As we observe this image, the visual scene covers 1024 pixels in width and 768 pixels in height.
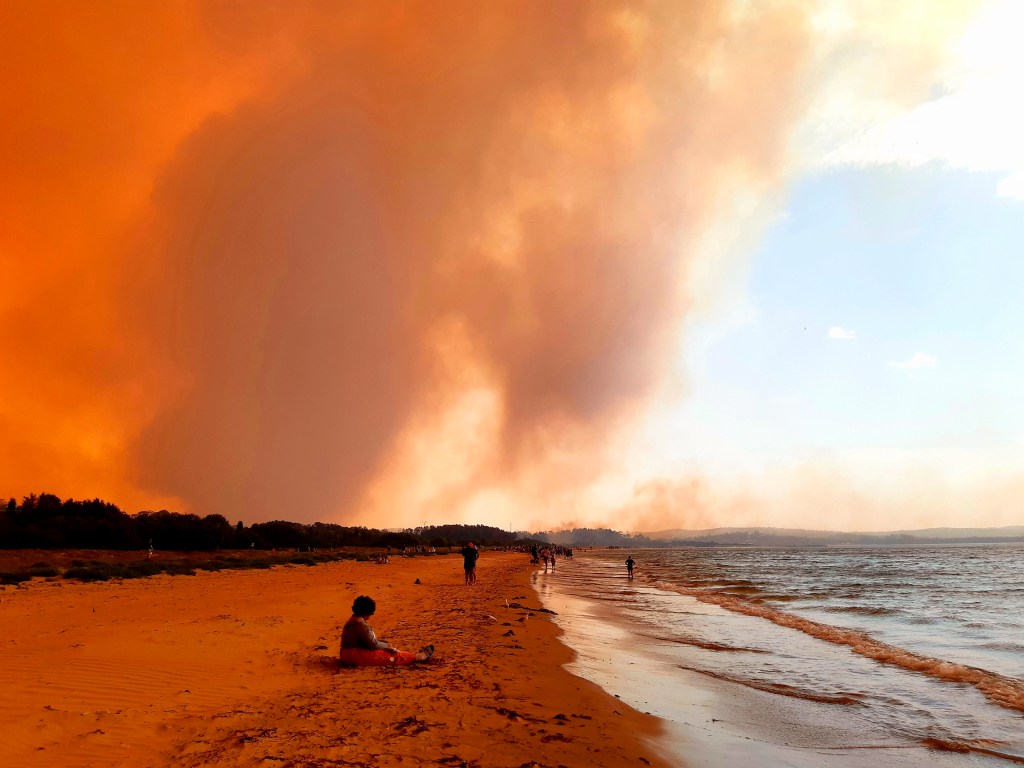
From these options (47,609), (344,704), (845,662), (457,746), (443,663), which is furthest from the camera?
(47,609)

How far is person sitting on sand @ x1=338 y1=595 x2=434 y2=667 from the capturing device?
32.3 feet

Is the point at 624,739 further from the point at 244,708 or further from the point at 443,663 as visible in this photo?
the point at 244,708

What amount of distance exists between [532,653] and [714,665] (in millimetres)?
4272

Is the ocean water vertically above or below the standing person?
below

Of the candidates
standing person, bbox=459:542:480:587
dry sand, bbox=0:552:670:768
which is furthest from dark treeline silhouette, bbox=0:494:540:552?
dry sand, bbox=0:552:670:768

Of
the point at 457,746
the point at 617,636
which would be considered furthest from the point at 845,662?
the point at 457,746

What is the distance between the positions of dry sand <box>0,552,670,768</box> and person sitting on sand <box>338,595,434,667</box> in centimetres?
28

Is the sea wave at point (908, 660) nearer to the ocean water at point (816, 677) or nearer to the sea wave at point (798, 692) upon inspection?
the ocean water at point (816, 677)

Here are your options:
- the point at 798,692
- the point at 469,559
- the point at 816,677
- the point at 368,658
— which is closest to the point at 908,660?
the point at 816,677

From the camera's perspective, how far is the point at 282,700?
25.2ft

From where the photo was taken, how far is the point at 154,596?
20.6m

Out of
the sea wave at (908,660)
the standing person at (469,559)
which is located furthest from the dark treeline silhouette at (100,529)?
the sea wave at (908,660)

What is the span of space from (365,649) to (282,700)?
2.39 m

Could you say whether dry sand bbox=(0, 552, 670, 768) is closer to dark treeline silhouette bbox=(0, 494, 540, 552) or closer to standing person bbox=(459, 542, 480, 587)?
standing person bbox=(459, 542, 480, 587)
